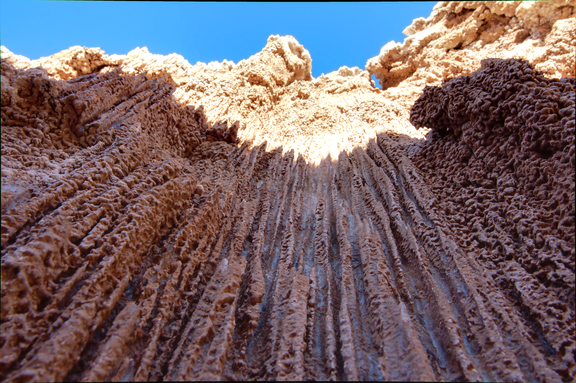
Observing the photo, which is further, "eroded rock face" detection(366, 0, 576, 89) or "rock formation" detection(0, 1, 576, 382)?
"eroded rock face" detection(366, 0, 576, 89)

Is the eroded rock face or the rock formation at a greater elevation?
the eroded rock face

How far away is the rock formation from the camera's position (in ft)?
7.24

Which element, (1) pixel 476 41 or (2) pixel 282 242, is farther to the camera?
(1) pixel 476 41

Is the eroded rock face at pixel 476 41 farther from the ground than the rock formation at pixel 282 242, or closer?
farther from the ground

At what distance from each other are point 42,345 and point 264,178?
3.70 meters

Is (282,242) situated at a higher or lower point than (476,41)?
lower

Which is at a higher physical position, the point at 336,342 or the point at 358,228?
the point at 358,228

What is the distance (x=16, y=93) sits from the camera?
3.38 meters

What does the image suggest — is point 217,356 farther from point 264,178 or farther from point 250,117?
point 250,117

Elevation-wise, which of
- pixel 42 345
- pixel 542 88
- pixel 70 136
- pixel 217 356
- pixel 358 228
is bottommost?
pixel 42 345

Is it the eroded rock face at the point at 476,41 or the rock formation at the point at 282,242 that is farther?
the eroded rock face at the point at 476,41

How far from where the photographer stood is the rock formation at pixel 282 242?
221 cm

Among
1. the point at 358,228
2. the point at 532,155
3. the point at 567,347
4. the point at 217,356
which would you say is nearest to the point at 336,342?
the point at 217,356

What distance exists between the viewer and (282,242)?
12.0ft
